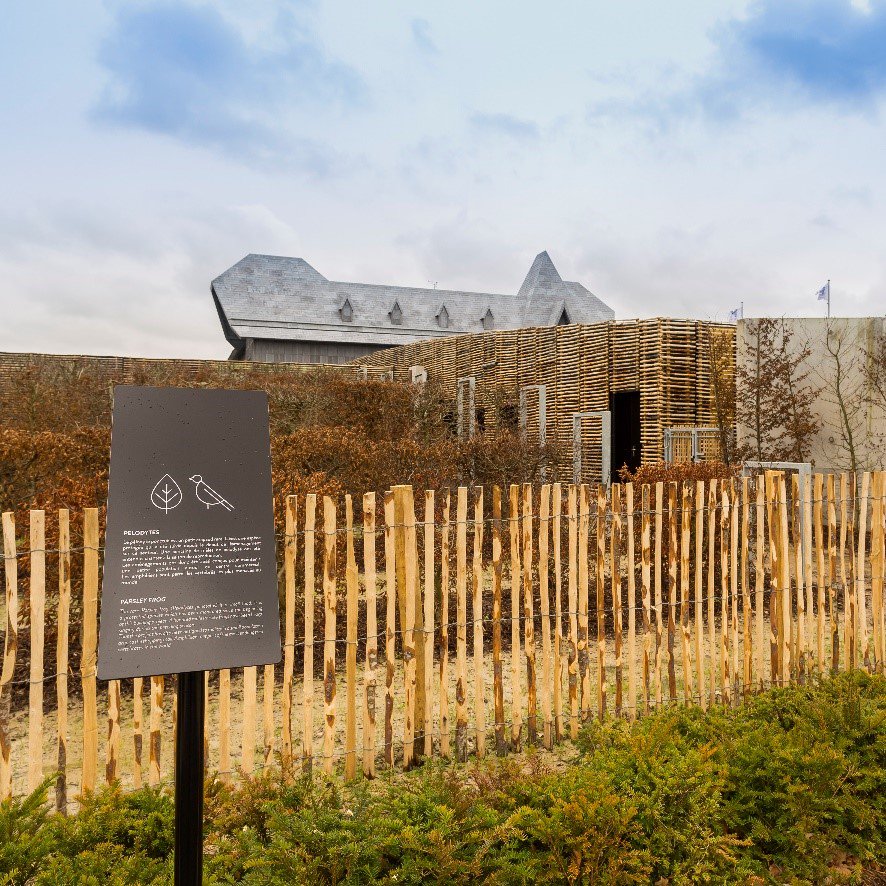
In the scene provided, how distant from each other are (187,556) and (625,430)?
54.7 ft

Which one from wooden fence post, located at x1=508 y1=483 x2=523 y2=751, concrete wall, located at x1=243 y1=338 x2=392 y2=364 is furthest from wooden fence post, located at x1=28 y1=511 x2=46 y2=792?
concrete wall, located at x1=243 y1=338 x2=392 y2=364

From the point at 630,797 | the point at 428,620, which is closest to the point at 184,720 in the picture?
the point at 630,797

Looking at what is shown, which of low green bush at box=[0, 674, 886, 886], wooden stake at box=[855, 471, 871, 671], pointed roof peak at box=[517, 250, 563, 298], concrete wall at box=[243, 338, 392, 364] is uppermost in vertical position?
pointed roof peak at box=[517, 250, 563, 298]

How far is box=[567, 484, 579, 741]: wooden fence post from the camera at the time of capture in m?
4.26

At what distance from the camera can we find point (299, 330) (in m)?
36.6

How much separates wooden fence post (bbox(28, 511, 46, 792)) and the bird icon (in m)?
1.00

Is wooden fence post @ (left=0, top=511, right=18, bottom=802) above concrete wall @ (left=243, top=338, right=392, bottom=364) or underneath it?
underneath

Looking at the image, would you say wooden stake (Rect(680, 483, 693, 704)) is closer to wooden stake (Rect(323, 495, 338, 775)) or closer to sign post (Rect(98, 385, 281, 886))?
wooden stake (Rect(323, 495, 338, 775))

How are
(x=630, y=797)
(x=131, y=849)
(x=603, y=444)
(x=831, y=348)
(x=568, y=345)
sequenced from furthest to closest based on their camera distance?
(x=568, y=345)
(x=603, y=444)
(x=831, y=348)
(x=630, y=797)
(x=131, y=849)

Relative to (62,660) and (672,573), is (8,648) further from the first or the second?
(672,573)

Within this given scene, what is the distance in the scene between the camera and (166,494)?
2.34 metres

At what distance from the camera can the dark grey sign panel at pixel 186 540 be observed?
219 cm

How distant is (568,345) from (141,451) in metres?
15.7

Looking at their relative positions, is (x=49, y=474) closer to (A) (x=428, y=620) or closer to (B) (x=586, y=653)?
(A) (x=428, y=620)
